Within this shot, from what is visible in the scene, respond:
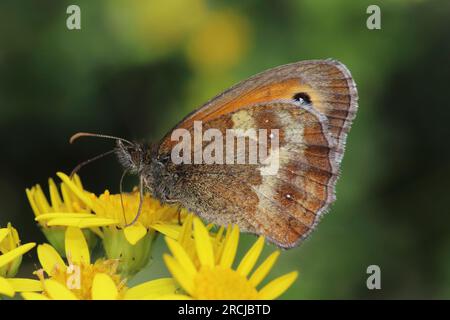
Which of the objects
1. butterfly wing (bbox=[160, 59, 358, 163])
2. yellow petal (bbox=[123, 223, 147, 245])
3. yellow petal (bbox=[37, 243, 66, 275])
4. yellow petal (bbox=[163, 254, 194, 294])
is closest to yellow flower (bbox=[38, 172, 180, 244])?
yellow petal (bbox=[123, 223, 147, 245])

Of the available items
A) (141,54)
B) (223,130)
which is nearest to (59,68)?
(141,54)

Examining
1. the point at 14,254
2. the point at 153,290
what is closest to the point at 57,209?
the point at 14,254

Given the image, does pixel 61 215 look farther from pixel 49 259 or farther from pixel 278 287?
pixel 278 287

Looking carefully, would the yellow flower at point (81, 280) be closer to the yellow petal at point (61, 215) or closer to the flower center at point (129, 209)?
the yellow petal at point (61, 215)

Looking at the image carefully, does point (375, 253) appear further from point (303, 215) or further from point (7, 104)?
point (7, 104)

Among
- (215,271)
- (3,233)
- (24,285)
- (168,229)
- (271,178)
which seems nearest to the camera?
(215,271)

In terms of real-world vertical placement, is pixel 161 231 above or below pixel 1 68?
below
